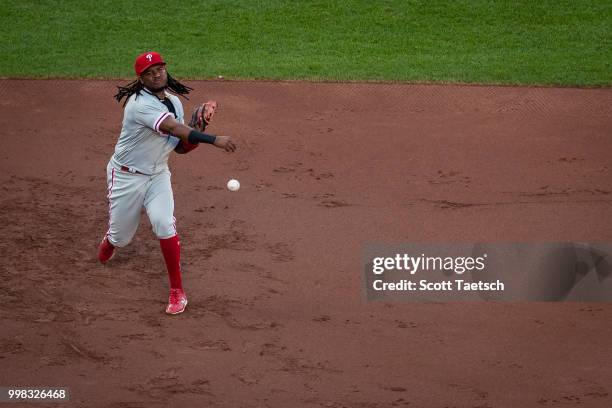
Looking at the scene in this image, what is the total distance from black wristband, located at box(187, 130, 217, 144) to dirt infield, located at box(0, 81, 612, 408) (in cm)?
135

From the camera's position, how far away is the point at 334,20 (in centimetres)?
1439

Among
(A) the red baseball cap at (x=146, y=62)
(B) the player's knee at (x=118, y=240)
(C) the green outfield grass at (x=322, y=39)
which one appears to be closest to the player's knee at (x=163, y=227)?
(B) the player's knee at (x=118, y=240)

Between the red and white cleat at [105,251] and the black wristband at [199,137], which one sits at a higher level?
the black wristband at [199,137]

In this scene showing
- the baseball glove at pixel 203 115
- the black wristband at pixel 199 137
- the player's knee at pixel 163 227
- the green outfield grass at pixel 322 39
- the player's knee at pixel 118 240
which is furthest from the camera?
the green outfield grass at pixel 322 39

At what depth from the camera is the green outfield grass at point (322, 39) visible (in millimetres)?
12852

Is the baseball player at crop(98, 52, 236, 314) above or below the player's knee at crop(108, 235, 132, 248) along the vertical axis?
above

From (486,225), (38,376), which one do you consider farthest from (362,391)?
(486,225)

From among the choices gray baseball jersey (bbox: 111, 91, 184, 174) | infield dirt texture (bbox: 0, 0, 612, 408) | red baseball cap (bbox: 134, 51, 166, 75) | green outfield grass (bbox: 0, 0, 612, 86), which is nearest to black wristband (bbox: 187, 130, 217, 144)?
gray baseball jersey (bbox: 111, 91, 184, 174)

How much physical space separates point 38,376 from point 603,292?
4.41m

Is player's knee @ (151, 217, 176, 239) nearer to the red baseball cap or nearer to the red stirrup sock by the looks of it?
the red stirrup sock

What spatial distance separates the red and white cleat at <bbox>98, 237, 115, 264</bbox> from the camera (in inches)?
334

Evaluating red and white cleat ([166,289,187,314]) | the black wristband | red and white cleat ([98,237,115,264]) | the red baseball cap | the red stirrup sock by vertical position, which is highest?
the red baseball cap

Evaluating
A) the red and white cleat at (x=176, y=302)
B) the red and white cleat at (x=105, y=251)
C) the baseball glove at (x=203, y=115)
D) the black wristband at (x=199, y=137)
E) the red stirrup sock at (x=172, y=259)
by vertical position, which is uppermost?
the baseball glove at (x=203, y=115)

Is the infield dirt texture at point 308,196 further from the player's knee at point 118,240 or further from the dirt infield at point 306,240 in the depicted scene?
the player's knee at point 118,240
